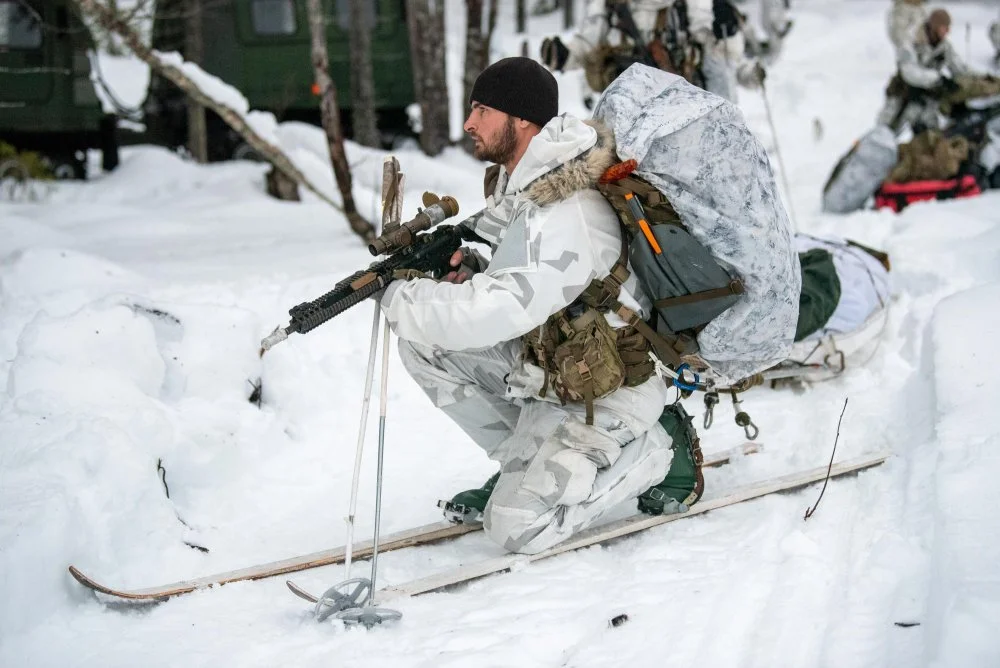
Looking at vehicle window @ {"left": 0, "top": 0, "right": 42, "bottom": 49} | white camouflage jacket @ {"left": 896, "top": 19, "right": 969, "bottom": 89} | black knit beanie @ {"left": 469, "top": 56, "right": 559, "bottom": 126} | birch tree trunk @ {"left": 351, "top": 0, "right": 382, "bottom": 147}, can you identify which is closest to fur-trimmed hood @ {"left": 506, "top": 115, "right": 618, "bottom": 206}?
black knit beanie @ {"left": 469, "top": 56, "right": 559, "bottom": 126}

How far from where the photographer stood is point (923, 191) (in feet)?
25.9

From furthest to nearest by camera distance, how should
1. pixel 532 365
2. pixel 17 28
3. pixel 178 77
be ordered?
pixel 17 28
pixel 178 77
pixel 532 365

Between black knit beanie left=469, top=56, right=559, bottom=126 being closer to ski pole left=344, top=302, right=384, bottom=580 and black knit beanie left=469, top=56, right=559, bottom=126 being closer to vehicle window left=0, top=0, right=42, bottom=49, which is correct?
ski pole left=344, top=302, right=384, bottom=580

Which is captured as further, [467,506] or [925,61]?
[925,61]

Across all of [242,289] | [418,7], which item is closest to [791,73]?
[418,7]

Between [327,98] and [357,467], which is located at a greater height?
[327,98]

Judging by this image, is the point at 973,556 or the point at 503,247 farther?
the point at 503,247

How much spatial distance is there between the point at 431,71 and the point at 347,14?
2.35m

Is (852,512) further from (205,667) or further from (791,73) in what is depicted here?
(791,73)

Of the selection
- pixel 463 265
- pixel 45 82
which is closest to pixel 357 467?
pixel 463 265

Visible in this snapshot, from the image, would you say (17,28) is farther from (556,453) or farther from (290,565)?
(556,453)

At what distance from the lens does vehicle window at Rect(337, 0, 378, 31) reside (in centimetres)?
1227

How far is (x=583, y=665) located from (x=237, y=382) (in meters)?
2.38

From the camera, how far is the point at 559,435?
315 cm
